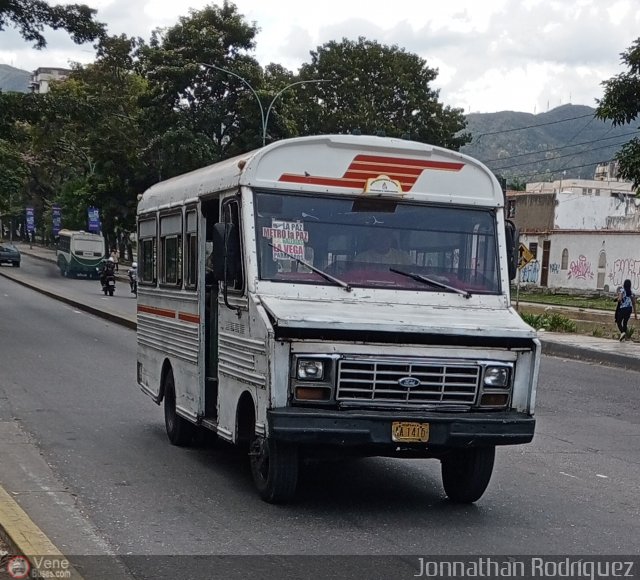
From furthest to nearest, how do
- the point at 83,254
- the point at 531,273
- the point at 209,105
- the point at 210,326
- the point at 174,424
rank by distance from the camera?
the point at 83,254 → the point at 531,273 → the point at 209,105 → the point at 174,424 → the point at 210,326

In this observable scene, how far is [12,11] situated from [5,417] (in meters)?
20.3

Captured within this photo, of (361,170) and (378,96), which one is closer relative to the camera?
(361,170)

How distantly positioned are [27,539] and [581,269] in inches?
2126

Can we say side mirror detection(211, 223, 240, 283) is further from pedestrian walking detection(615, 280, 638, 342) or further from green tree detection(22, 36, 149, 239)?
green tree detection(22, 36, 149, 239)

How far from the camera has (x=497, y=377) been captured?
7.82m

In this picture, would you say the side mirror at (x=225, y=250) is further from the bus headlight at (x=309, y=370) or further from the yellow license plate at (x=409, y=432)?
the yellow license plate at (x=409, y=432)

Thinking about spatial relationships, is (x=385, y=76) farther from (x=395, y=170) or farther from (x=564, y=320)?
(x=395, y=170)

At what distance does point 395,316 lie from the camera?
7.87 metres

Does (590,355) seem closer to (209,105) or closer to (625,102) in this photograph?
(625,102)

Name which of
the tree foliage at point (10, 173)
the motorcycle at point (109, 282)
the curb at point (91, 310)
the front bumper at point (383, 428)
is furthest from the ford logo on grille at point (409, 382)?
the tree foliage at point (10, 173)

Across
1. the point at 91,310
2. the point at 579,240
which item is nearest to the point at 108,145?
the point at 579,240

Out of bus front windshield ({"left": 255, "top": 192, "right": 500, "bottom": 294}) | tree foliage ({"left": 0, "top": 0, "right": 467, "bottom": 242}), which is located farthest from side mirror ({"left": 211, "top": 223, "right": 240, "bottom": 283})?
tree foliage ({"left": 0, "top": 0, "right": 467, "bottom": 242})

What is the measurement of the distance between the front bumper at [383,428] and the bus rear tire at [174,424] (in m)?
3.45

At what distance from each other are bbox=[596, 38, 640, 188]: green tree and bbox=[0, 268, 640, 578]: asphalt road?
1010 centimetres
